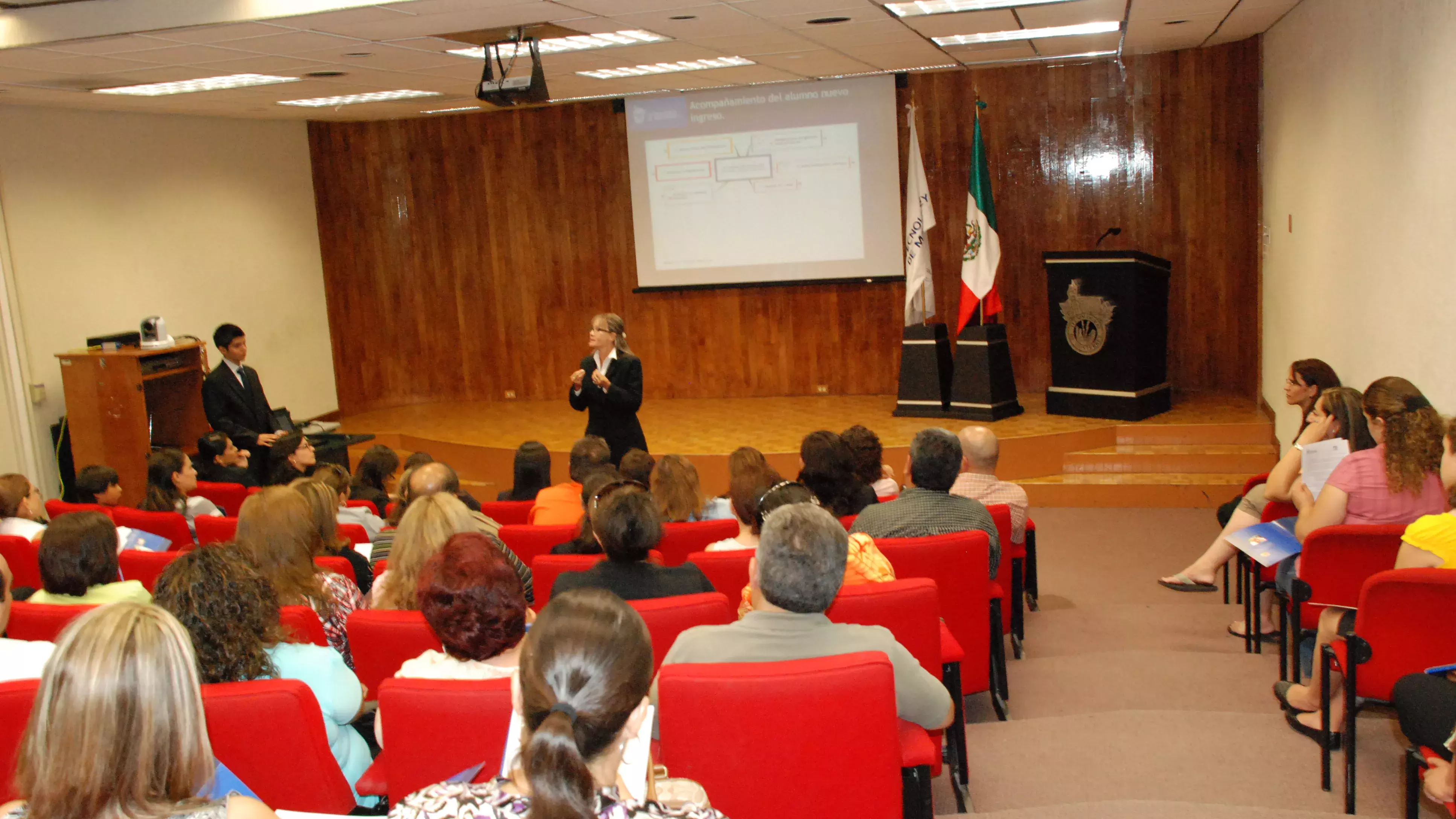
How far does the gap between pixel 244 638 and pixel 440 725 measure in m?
0.60

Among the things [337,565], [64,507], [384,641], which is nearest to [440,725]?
[384,641]

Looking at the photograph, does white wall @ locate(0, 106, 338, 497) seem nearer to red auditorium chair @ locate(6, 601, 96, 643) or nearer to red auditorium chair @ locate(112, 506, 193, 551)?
red auditorium chair @ locate(112, 506, 193, 551)

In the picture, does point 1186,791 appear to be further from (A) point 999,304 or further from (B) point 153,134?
(B) point 153,134

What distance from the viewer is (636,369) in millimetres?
6141

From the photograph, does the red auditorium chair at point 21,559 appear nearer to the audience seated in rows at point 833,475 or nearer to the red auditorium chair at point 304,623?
the red auditorium chair at point 304,623

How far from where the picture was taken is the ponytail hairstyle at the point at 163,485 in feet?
16.4

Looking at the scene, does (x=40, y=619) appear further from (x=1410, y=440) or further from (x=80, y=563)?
(x=1410, y=440)

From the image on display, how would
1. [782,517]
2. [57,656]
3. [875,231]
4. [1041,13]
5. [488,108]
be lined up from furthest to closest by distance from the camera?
[488,108] < [875,231] < [1041,13] < [782,517] < [57,656]

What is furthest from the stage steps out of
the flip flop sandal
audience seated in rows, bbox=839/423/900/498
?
audience seated in rows, bbox=839/423/900/498

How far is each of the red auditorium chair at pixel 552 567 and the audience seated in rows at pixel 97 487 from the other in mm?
2783

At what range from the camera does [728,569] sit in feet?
10.8

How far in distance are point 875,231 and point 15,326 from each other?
6.34 m

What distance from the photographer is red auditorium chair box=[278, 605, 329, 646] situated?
9.30 ft

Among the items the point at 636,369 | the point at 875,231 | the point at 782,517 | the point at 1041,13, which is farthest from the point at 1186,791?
the point at 875,231
